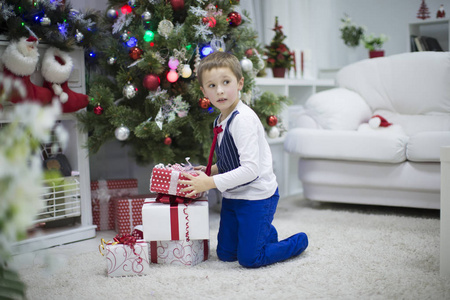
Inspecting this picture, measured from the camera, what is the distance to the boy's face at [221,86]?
1701 mm

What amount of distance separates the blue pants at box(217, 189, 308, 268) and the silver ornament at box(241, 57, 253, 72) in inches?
31.7

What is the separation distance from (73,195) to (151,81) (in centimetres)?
66

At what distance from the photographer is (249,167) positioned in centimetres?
164

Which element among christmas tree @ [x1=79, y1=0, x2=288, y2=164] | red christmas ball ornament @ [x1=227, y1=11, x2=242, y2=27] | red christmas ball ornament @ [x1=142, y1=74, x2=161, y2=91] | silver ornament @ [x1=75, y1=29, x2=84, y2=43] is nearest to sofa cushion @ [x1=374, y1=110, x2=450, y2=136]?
christmas tree @ [x1=79, y1=0, x2=288, y2=164]

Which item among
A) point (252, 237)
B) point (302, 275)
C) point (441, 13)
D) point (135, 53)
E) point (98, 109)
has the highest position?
point (441, 13)

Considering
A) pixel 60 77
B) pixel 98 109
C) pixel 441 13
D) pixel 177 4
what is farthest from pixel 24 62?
pixel 441 13

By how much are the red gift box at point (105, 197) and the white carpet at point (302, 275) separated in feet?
0.72

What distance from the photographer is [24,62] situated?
6.09ft

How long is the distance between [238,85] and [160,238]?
2.15 ft

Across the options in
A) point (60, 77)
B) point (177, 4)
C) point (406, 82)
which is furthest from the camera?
point (406, 82)

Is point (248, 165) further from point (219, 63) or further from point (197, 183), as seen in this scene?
point (219, 63)

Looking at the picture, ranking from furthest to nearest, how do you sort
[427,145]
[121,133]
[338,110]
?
[338,110], [427,145], [121,133]

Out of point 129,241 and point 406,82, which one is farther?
point 406,82

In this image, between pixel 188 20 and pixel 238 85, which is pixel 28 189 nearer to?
pixel 238 85
